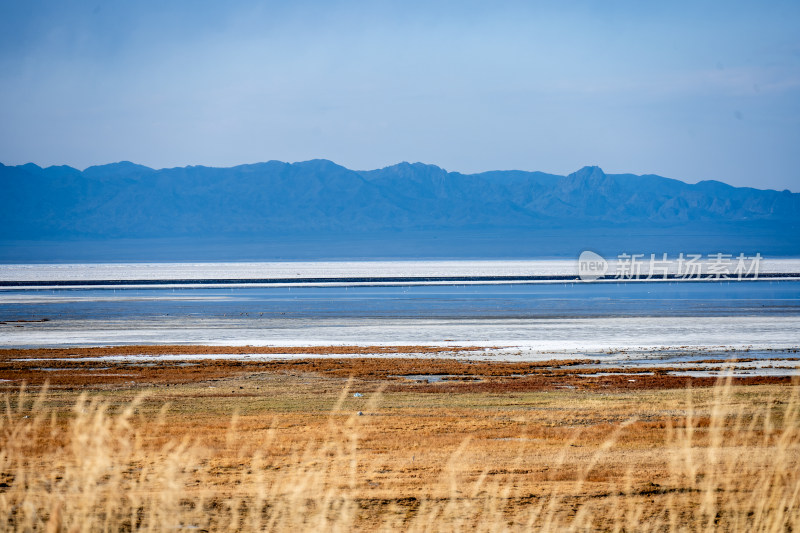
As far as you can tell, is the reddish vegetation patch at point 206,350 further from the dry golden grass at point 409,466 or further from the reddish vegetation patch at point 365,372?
the dry golden grass at point 409,466

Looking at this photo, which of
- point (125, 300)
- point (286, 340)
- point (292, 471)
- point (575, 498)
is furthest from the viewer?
point (125, 300)

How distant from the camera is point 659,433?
14.3 m

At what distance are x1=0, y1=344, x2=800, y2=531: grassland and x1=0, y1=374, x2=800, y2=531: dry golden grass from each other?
4cm

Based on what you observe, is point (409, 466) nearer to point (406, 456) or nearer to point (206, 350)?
point (406, 456)

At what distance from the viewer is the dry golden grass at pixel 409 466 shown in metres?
8.70

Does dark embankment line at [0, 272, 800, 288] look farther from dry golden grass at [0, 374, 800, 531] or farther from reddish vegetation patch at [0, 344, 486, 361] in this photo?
dry golden grass at [0, 374, 800, 531]

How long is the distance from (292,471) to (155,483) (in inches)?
67.4

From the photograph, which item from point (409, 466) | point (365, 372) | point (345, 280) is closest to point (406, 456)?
point (409, 466)

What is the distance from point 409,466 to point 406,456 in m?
0.73

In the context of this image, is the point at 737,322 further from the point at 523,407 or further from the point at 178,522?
the point at 178,522

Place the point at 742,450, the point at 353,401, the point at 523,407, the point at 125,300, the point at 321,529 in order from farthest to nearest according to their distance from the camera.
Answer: the point at 125,300 < the point at 353,401 < the point at 523,407 < the point at 742,450 < the point at 321,529

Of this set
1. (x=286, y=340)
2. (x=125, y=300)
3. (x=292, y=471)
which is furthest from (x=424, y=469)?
(x=125, y=300)

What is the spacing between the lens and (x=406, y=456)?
12.6 meters

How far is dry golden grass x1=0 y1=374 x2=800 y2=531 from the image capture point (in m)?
8.70
